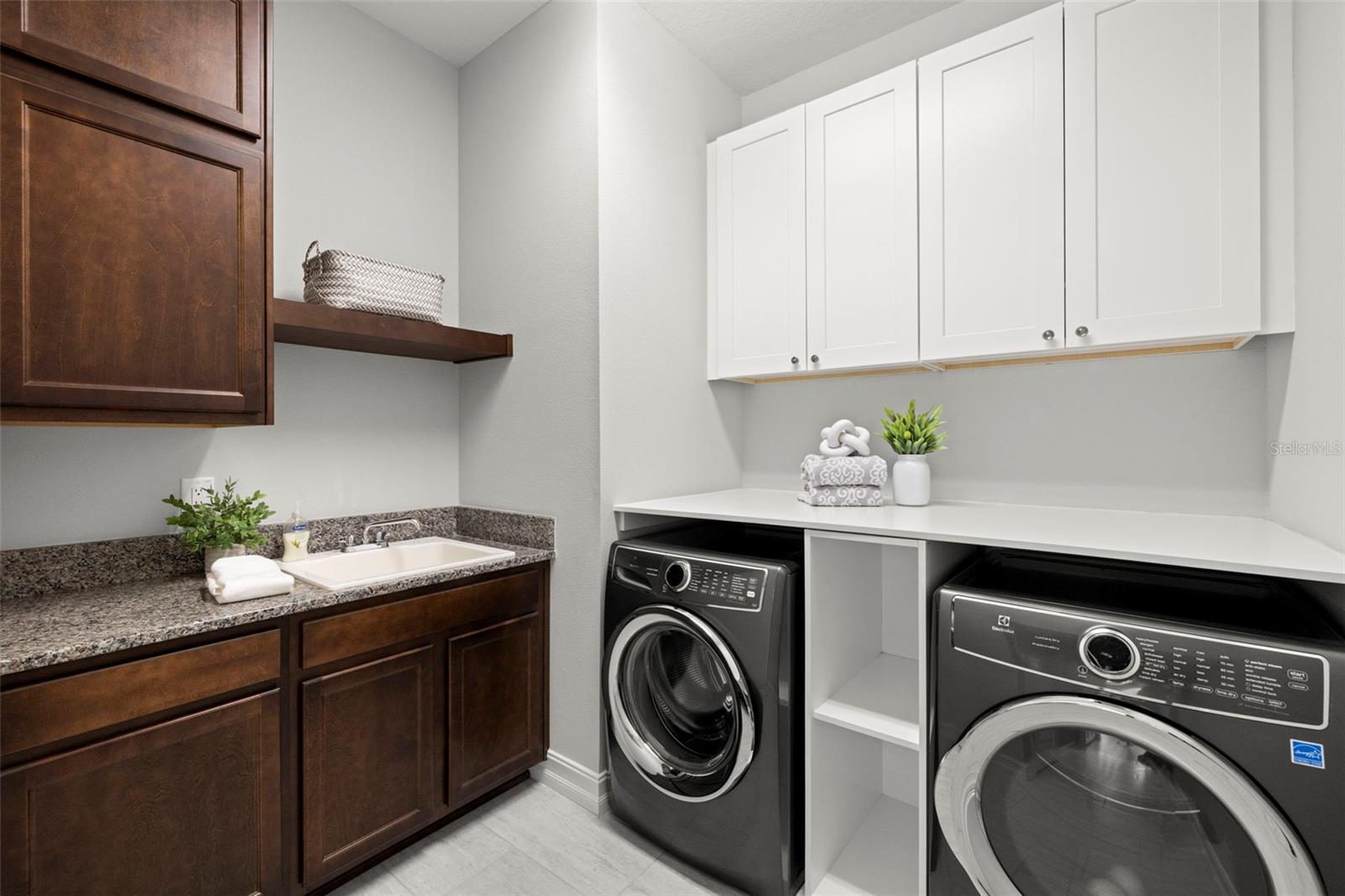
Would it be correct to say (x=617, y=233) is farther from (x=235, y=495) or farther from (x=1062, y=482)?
(x=1062, y=482)

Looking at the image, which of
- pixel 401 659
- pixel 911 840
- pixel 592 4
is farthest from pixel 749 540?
pixel 592 4

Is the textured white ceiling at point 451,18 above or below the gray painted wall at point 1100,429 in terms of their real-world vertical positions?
above

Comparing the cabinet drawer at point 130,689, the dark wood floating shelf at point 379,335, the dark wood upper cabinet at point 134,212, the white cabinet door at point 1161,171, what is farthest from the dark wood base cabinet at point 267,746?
the white cabinet door at point 1161,171

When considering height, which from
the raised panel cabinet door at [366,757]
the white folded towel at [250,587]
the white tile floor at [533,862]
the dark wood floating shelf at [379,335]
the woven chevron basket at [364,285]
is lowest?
the white tile floor at [533,862]

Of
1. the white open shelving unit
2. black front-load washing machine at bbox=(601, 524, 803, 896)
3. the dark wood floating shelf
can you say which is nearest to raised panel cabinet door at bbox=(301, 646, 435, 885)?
black front-load washing machine at bbox=(601, 524, 803, 896)

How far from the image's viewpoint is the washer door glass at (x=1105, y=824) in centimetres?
108

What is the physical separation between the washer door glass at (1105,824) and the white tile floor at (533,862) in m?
0.82

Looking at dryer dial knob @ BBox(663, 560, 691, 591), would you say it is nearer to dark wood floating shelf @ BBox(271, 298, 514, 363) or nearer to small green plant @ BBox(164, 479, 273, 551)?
dark wood floating shelf @ BBox(271, 298, 514, 363)

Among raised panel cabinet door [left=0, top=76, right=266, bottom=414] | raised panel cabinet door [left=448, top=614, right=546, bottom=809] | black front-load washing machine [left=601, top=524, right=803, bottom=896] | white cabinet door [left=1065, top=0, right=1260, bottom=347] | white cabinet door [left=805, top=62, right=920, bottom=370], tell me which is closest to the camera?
raised panel cabinet door [left=0, top=76, right=266, bottom=414]

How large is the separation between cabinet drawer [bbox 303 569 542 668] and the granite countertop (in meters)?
0.05

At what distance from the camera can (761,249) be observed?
232 centimetres

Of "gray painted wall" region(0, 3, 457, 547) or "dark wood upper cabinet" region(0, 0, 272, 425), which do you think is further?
"gray painted wall" region(0, 3, 457, 547)

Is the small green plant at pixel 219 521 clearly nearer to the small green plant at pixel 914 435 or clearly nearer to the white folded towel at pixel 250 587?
the white folded towel at pixel 250 587

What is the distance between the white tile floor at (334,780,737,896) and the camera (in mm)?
1662
